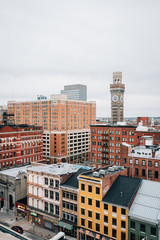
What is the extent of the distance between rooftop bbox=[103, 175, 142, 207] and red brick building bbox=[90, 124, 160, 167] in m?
49.3

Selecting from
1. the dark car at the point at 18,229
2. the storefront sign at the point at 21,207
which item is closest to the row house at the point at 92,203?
the dark car at the point at 18,229

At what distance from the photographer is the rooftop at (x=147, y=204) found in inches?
1506

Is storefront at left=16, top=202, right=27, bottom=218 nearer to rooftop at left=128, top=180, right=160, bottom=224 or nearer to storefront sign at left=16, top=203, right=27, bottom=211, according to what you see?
storefront sign at left=16, top=203, right=27, bottom=211

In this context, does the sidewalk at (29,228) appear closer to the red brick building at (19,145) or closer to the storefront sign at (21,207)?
the storefront sign at (21,207)

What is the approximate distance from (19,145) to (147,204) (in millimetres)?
68369

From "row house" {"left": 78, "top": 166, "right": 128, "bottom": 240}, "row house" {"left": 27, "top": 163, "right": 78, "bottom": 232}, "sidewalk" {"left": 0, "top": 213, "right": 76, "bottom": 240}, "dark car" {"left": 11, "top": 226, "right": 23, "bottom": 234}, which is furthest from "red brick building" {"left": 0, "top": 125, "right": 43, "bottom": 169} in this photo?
"row house" {"left": 78, "top": 166, "right": 128, "bottom": 240}

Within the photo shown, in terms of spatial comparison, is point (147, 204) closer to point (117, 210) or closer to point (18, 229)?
point (117, 210)

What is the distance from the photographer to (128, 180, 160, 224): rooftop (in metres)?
38.2

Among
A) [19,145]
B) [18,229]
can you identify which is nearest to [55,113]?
[19,145]

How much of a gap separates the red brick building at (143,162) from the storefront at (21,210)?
32.3m

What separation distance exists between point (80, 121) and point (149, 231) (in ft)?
411

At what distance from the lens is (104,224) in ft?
142

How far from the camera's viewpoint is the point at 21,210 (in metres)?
58.7

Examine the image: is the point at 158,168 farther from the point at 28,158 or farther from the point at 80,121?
the point at 80,121
